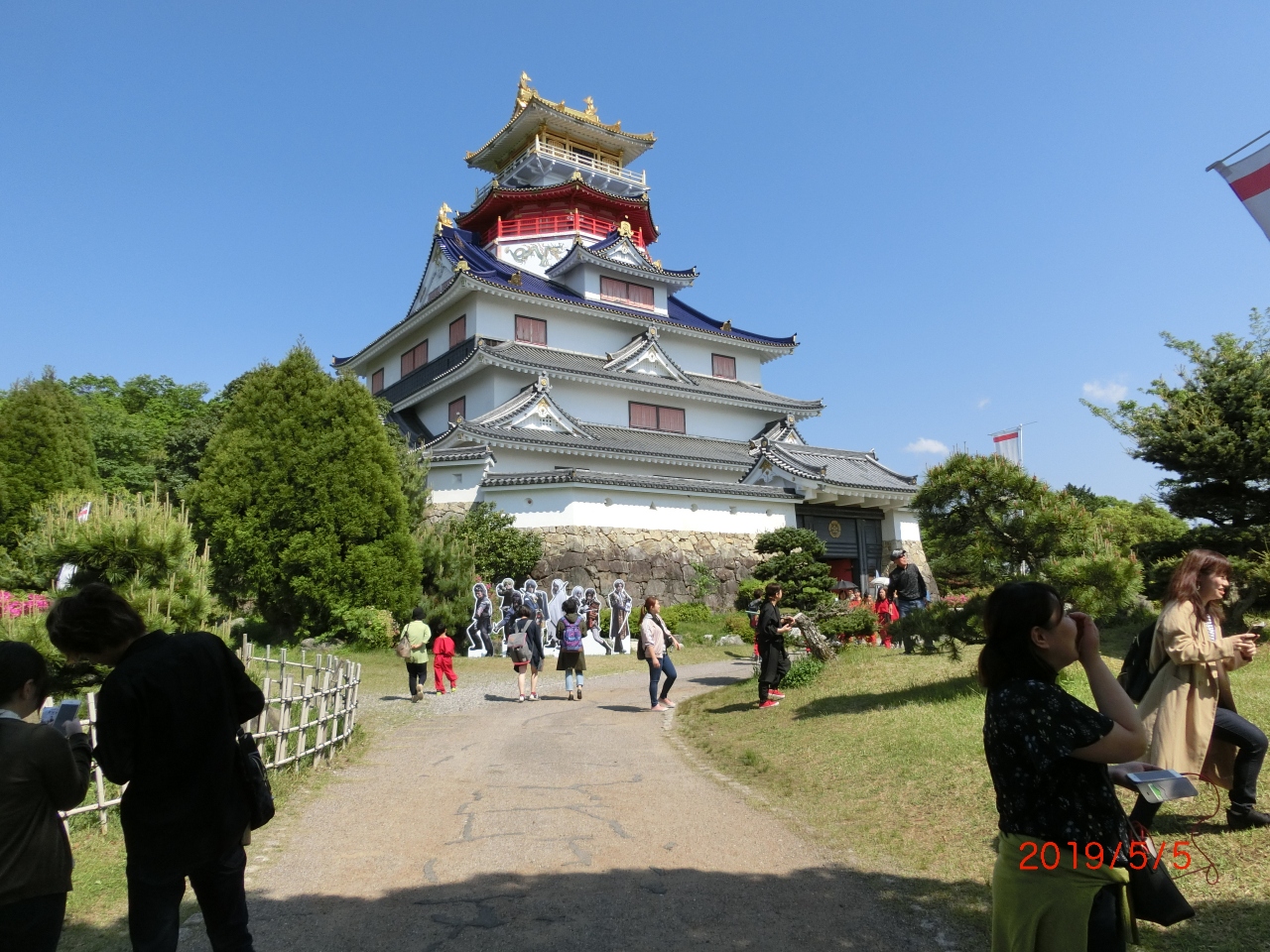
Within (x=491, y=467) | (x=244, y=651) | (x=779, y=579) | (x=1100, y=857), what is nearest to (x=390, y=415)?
(x=491, y=467)

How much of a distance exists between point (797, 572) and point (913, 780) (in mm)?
11307

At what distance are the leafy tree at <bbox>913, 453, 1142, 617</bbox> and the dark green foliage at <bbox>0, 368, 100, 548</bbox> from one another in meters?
19.4

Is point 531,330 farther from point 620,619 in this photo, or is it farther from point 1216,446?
point 1216,446

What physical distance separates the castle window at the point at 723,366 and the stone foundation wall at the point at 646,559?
996 centimetres

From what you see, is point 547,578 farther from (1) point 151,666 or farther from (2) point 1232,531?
(1) point 151,666

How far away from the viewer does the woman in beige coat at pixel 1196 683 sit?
4.38 metres

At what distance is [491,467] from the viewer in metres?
23.2

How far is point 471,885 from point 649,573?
1785 centimetres

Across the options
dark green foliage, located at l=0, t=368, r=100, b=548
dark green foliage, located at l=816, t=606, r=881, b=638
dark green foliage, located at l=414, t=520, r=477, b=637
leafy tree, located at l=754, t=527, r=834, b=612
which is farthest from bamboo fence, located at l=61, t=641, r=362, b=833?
dark green foliage, located at l=0, t=368, r=100, b=548

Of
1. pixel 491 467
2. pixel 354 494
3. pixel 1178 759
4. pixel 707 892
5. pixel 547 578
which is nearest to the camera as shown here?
pixel 1178 759

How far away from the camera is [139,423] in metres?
34.8

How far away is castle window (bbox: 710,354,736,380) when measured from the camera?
32.8 meters

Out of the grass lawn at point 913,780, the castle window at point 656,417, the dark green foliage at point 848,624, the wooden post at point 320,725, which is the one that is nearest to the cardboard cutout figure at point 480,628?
the grass lawn at point 913,780
